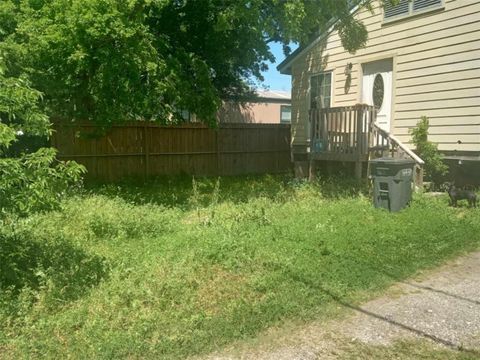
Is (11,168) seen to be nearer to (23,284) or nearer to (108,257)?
(23,284)

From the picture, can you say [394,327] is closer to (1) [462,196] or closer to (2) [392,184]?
(2) [392,184]

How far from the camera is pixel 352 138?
35.3 feet

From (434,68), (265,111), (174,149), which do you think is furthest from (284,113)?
(434,68)

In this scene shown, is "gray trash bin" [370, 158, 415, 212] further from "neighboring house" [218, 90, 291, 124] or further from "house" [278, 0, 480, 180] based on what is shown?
"neighboring house" [218, 90, 291, 124]

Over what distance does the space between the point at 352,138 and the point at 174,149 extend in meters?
6.49

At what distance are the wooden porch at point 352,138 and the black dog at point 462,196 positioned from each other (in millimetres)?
1313

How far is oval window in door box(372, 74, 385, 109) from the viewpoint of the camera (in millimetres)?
11406

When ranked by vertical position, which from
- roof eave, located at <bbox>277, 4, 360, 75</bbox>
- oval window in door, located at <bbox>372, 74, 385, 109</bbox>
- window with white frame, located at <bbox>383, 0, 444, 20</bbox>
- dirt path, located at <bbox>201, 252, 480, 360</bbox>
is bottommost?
dirt path, located at <bbox>201, 252, 480, 360</bbox>

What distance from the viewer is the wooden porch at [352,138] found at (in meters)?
10.2

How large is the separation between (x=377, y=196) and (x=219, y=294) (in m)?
4.63

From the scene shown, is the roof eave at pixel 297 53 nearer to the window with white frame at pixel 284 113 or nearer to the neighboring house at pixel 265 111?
the neighboring house at pixel 265 111

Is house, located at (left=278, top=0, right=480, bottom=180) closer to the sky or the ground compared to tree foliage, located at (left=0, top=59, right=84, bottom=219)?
closer to the sky

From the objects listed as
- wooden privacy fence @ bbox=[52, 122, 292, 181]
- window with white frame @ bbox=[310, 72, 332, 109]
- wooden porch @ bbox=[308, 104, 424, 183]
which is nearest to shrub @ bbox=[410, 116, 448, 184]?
wooden porch @ bbox=[308, 104, 424, 183]

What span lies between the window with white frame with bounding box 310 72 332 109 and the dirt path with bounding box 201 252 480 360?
919cm
